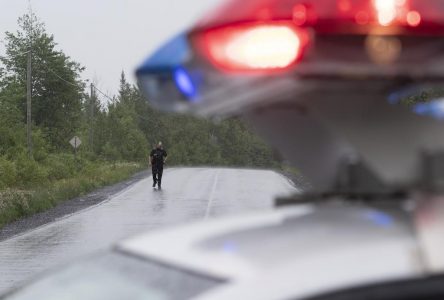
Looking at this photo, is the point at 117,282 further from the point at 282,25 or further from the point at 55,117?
the point at 55,117

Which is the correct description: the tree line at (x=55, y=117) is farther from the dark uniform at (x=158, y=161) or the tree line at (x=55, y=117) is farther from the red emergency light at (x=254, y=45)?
the red emergency light at (x=254, y=45)

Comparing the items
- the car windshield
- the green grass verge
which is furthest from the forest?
the car windshield

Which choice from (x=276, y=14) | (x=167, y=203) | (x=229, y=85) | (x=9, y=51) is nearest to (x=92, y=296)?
(x=229, y=85)

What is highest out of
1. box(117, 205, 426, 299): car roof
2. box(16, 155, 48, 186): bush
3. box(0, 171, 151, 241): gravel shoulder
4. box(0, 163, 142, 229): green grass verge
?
box(117, 205, 426, 299): car roof

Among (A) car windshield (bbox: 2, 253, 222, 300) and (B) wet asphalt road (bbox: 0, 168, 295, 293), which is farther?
(B) wet asphalt road (bbox: 0, 168, 295, 293)

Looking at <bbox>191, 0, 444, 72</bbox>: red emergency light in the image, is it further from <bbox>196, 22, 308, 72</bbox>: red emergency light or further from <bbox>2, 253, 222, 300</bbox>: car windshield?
<bbox>2, 253, 222, 300</bbox>: car windshield

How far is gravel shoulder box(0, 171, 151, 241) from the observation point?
17783mm

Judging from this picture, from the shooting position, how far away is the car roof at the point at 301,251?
113 centimetres

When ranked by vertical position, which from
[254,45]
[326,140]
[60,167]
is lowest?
[60,167]

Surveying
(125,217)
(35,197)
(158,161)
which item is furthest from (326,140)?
(158,161)

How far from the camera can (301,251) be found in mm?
1212

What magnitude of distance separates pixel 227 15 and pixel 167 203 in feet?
76.0

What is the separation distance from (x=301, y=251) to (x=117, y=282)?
64 centimetres

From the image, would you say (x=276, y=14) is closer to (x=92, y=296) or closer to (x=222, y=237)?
(x=222, y=237)
